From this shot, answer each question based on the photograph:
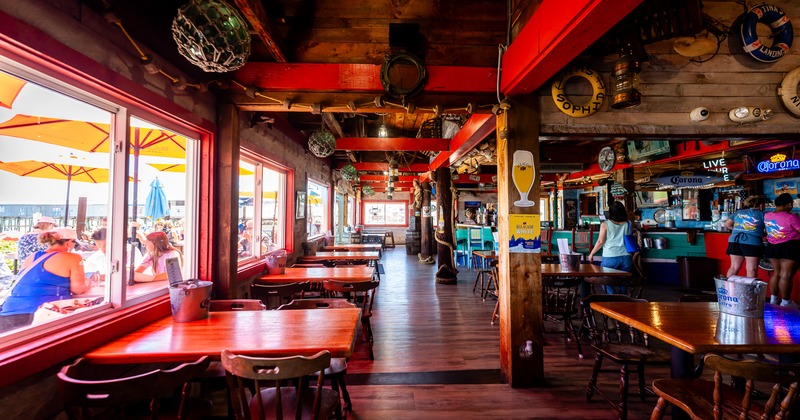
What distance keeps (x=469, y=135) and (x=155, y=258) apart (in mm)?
3772

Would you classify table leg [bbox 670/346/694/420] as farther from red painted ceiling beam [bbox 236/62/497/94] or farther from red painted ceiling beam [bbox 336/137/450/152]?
red painted ceiling beam [bbox 336/137/450/152]

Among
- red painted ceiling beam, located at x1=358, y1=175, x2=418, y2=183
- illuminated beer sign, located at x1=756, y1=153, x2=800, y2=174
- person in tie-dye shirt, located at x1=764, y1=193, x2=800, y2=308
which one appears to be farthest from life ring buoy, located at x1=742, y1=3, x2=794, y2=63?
red painted ceiling beam, located at x1=358, y1=175, x2=418, y2=183

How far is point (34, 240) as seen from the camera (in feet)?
6.09

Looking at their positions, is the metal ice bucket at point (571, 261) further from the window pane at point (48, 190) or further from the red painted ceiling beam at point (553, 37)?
the window pane at point (48, 190)

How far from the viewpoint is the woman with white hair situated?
179 centimetres

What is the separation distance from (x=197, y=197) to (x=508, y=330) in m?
2.82

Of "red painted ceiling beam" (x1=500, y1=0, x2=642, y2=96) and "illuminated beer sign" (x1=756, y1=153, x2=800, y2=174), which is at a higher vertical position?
"red painted ceiling beam" (x1=500, y1=0, x2=642, y2=96)

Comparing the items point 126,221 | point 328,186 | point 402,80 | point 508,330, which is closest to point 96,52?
point 126,221

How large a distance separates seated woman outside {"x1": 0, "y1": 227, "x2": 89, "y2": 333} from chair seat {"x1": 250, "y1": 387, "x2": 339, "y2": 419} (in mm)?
1191

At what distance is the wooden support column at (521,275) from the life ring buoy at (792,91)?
2032 mm

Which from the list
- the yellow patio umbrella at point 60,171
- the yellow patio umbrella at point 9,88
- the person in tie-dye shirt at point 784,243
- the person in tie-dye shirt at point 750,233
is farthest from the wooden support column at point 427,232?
the yellow patio umbrella at point 9,88

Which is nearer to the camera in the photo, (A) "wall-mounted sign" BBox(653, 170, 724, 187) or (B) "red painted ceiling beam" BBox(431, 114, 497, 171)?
(B) "red painted ceiling beam" BBox(431, 114, 497, 171)

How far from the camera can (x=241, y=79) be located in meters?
2.87

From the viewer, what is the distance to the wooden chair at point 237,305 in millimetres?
2492
